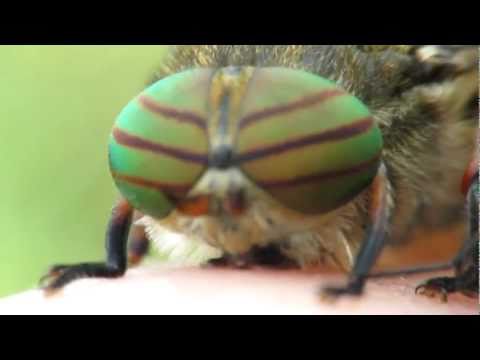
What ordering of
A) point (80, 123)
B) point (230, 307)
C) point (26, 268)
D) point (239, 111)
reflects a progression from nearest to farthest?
point (239, 111) < point (230, 307) < point (26, 268) < point (80, 123)

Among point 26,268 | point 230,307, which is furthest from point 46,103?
point 230,307

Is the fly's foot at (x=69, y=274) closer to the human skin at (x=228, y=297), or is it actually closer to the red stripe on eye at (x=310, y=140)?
the human skin at (x=228, y=297)

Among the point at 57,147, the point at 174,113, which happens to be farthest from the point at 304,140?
the point at 57,147

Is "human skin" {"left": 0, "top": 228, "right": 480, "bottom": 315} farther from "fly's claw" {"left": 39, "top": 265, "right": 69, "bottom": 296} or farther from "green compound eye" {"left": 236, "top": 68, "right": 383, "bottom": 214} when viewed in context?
"green compound eye" {"left": 236, "top": 68, "right": 383, "bottom": 214}

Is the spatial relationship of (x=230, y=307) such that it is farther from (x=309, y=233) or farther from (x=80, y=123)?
(x=80, y=123)

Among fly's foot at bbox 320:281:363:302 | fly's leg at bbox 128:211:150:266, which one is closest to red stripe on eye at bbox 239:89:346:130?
fly's foot at bbox 320:281:363:302

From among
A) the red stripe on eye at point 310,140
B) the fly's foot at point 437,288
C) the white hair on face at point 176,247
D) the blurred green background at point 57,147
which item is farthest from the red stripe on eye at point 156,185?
the blurred green background at point 57,147

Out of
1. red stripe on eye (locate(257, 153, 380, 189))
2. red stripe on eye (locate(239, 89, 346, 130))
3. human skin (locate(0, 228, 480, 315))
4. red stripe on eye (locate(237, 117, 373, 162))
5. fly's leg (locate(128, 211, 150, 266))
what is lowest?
fly's leg (locate(128, 211, 150, 266))
